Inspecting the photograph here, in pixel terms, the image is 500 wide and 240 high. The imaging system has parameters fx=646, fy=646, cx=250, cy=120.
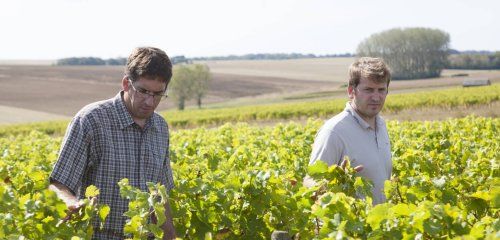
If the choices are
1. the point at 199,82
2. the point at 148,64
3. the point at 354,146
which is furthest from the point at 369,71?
the point at 199,82

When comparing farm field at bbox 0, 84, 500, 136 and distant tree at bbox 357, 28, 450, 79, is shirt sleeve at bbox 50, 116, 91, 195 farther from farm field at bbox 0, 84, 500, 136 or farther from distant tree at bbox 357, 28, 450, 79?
distant tree at bbox 357, 28, 450, 79

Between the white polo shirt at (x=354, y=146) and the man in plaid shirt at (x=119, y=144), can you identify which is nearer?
the man in plaid shirt at (x=119, y=144)

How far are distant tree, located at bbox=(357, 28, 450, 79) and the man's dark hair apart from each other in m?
73.2

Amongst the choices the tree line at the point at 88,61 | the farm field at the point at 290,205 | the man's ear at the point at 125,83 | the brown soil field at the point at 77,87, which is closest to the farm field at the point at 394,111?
the brown soil field at the point at 77,87

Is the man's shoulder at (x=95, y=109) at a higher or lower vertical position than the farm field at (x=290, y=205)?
higher

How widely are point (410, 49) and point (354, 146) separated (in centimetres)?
7591

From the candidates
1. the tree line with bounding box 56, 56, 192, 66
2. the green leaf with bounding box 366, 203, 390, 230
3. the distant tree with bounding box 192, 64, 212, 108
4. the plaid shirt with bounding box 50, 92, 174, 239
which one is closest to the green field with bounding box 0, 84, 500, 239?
the green leaf with bounding box 366, 203, 390, 230

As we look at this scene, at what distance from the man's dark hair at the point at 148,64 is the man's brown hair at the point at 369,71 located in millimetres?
1306

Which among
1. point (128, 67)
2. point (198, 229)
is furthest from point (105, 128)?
point (198, 229)

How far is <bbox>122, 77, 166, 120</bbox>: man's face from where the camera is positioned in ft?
11.0

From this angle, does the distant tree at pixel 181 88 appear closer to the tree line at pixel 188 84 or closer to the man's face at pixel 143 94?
the tree line at pixel 188 84

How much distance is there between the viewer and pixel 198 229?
3.75 metres

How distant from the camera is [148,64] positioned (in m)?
3.31

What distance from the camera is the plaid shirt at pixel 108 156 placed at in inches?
130
